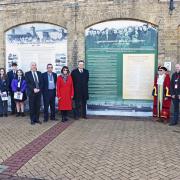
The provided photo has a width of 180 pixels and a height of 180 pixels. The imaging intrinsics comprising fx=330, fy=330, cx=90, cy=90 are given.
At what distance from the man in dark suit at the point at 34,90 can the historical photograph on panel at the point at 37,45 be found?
1.85m

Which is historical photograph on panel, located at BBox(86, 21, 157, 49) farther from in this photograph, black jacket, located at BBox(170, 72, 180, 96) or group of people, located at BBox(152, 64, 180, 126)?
black jacket, located at BBox(170, 72, 180, 96)

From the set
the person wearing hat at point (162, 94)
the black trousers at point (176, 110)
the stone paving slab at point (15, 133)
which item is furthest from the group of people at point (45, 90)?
the black trousers at point (176, 110)

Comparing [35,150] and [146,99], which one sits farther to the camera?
[146,99]

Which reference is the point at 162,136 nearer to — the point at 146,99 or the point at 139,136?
the point at 139,136

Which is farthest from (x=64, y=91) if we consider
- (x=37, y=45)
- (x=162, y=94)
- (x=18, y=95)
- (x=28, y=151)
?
(x=28, y=151)

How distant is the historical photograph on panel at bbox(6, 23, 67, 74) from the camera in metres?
11.7

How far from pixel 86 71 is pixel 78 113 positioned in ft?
4.74

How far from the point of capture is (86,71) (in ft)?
35.8

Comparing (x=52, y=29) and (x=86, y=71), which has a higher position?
(x=52, y=29)

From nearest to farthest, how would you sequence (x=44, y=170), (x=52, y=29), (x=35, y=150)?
1. (x=44, y=170)
2. (x=35, y=150)
3. (x=52, y=29)

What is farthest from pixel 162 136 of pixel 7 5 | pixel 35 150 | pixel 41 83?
pixel 7 5

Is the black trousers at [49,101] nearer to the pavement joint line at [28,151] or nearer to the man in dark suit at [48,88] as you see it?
the man in dark suit at [48,88]

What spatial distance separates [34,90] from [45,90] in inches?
21.5

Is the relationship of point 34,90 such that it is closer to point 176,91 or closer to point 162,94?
point 162,94
